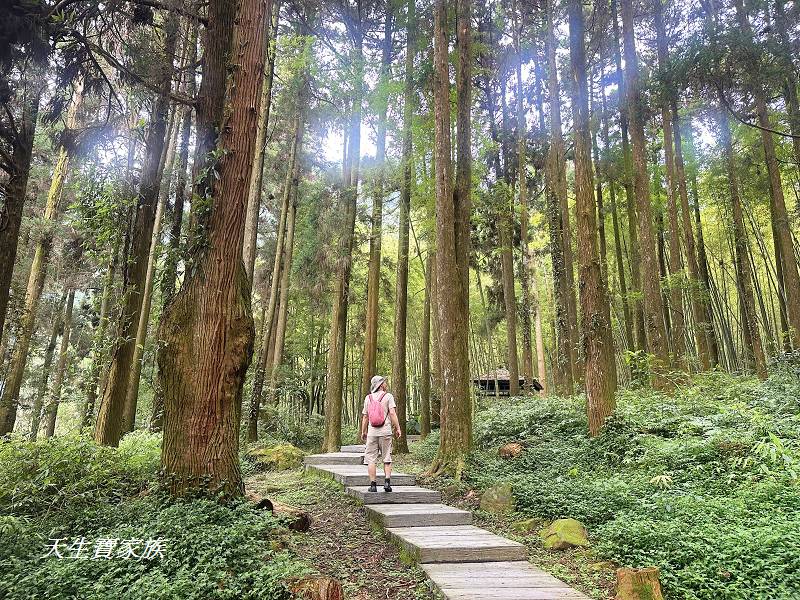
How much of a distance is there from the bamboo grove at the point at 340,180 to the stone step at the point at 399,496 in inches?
45.6

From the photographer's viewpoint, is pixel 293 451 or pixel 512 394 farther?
pixel 512 394

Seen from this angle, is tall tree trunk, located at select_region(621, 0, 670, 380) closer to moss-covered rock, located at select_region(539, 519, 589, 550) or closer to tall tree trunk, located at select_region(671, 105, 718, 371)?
tall tree trunk, located at select_region(671, 105, 718, 371)

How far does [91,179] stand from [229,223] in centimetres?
395

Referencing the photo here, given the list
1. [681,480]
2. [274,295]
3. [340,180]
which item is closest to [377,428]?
[681,480]

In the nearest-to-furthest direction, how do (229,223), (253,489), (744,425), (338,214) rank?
1. (229,223)
2. (744,425)
3. (253,489)
4. (338,214)

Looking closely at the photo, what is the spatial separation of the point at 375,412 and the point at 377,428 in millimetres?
243

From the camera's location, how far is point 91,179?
7637 millimetres

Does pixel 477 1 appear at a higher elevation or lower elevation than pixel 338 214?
higher

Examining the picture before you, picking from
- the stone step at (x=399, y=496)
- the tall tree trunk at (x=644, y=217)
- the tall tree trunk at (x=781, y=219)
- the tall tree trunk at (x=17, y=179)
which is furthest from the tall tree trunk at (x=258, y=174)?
the tall tree trunk at (x=781, y=219)

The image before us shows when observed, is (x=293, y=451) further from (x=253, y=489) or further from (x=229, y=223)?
(x=229, y=223)

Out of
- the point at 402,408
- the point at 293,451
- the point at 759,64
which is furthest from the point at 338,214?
the point at 759,64

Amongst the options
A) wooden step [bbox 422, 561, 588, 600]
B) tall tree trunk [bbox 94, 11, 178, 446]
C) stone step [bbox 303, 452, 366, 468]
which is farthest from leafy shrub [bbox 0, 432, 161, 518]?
stone step [bbox 303, 452, 366, 468]

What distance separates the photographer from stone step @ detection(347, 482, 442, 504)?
22.2 ft

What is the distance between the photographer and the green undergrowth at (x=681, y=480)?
12.3ft
